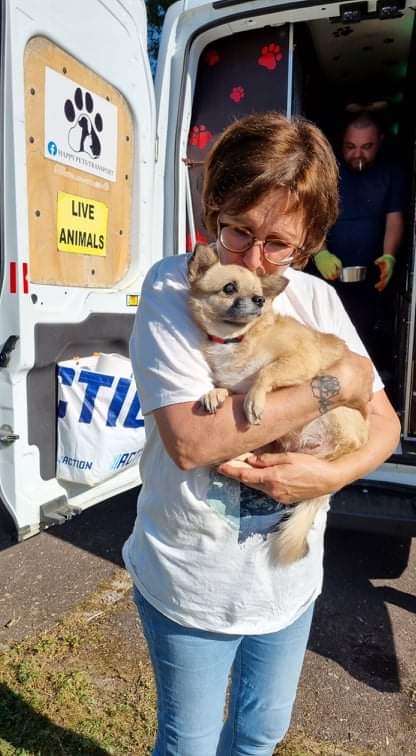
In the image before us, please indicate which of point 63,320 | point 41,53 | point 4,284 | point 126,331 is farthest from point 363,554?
point 41,53

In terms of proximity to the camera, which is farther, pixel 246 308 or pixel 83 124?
pixel 83 124

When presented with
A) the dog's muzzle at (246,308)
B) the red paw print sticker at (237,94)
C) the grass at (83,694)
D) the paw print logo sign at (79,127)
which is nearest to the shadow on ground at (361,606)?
the grass at (83,694)

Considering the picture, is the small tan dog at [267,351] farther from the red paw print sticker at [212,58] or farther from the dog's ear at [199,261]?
the red paw print sticker at [212,58]

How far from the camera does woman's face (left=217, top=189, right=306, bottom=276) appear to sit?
4.81ft

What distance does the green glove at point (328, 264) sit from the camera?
4082 millimetres

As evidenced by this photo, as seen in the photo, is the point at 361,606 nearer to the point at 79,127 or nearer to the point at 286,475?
the point at 286,475

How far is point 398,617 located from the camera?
310 centimetres

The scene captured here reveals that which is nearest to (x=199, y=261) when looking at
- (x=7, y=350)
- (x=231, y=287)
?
Answer: (x=231, y=287)

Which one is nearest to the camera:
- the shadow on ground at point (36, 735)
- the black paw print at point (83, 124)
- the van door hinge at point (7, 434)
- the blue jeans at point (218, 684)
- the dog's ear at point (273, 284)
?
the blue jeans at point (218, 684)

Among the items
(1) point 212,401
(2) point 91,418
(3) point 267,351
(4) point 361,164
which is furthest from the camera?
(4) point 361,164

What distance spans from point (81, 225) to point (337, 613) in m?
2.38

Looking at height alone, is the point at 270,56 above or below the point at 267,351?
above

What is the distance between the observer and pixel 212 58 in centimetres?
335

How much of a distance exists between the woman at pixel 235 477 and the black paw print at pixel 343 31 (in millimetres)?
2998
